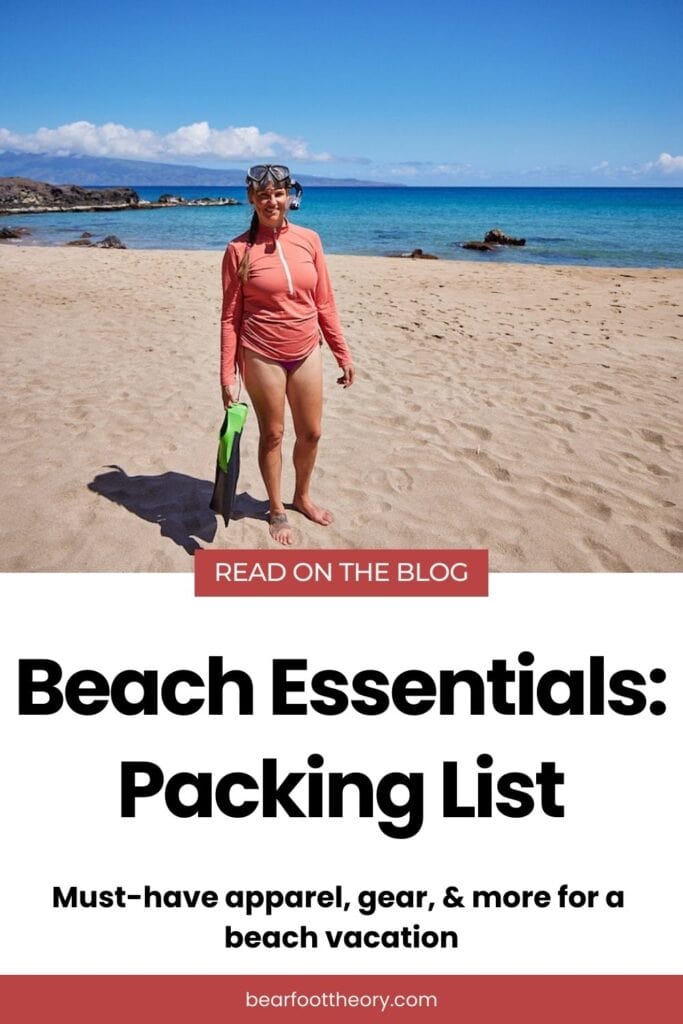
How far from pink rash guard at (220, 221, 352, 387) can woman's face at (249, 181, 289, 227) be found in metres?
0.07

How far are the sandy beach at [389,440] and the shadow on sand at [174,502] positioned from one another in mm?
14

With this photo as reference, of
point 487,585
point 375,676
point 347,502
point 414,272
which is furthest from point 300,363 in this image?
point 414,272

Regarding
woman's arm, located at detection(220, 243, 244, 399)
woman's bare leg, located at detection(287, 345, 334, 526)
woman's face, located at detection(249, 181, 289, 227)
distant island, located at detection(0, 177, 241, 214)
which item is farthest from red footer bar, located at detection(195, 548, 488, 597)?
distant island, located at detection(0, 177, 241, 214)

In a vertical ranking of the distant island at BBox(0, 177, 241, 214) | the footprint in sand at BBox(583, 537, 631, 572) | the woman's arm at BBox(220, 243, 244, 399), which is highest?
the distant island at BBox(0, 177, 241, 214)

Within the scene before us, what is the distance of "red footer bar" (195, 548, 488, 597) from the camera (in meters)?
2.72

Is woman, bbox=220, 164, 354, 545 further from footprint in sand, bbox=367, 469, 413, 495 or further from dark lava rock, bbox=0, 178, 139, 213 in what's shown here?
dark lava rock, bbox=0, 178, 139, 213

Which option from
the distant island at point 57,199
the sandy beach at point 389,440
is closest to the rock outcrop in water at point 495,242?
the sandy beach at point 389,440

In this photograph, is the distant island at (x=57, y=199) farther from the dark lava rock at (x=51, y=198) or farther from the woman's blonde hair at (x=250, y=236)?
the woman's blonde hair at (x=250, y=236)

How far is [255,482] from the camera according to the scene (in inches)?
176

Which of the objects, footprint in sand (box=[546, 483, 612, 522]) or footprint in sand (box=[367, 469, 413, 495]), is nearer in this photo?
footprint in sand (box=[546, 483, 612, 522])

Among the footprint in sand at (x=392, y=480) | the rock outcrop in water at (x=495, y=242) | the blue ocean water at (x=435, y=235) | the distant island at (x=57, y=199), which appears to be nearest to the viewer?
the footprint in sand at (x=392, y=480)

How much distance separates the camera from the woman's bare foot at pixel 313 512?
391 centimetres

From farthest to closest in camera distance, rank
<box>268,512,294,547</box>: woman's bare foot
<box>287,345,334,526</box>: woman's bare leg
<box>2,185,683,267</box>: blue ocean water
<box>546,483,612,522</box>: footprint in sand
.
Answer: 1. <box>2,185,683,267</box>: blue ocean water
2. <box>546,483,612,522</box>: footprint in sand
3. <box>268,512,294,547</box>: woman's bare foot
4. <box>287,345,334,526</box>: woman's bare leg

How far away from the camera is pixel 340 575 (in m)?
3.07
